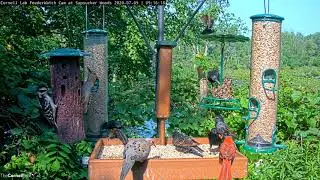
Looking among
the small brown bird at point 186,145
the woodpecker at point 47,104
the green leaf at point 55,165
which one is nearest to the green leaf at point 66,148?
the green leaf at point 55,165

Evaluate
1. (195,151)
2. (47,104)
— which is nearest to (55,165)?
(47,104)

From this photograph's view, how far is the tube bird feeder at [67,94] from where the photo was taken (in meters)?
4.23

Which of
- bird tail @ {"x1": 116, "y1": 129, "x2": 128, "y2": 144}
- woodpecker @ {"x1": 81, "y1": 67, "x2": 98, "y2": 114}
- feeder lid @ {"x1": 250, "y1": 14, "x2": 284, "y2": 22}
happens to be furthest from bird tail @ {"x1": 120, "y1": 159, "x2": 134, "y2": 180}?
feeder lid @ {"x1": 250, "y1": 14, "x2": 284, "y2": 22}

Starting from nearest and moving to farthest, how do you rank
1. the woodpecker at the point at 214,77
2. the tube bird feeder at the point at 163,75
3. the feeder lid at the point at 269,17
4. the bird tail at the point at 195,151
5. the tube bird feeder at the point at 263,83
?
the bird tail at the point at 195,151
the tube bird feeder at the point at 163,75
the feeder lid at the point at 269,17
the tube bird feeder at the point at 263,83
the woodpecker at the point at 214,77

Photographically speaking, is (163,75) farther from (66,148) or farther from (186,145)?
(66,148)

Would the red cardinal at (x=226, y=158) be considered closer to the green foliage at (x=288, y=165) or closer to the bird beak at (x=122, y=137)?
the bird beak at (x=122, y=137)

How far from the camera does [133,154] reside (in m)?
2.65

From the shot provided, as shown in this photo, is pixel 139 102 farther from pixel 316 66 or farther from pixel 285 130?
pixel 316 66

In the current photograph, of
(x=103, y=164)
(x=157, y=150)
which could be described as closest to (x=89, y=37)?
(x=157, y=150)

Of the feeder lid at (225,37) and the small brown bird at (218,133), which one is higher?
the feeder lid at (225,37)

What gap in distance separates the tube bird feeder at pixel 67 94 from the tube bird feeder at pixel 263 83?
1647 mm

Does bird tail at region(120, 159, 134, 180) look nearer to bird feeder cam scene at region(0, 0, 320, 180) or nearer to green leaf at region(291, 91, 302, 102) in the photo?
bird feeder cam scene at region(0, 0, 320, 180)

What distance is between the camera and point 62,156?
4.16 meters

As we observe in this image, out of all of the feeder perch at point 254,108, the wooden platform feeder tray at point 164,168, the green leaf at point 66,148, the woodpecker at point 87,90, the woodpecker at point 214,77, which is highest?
the woodpecker at point 214,77
